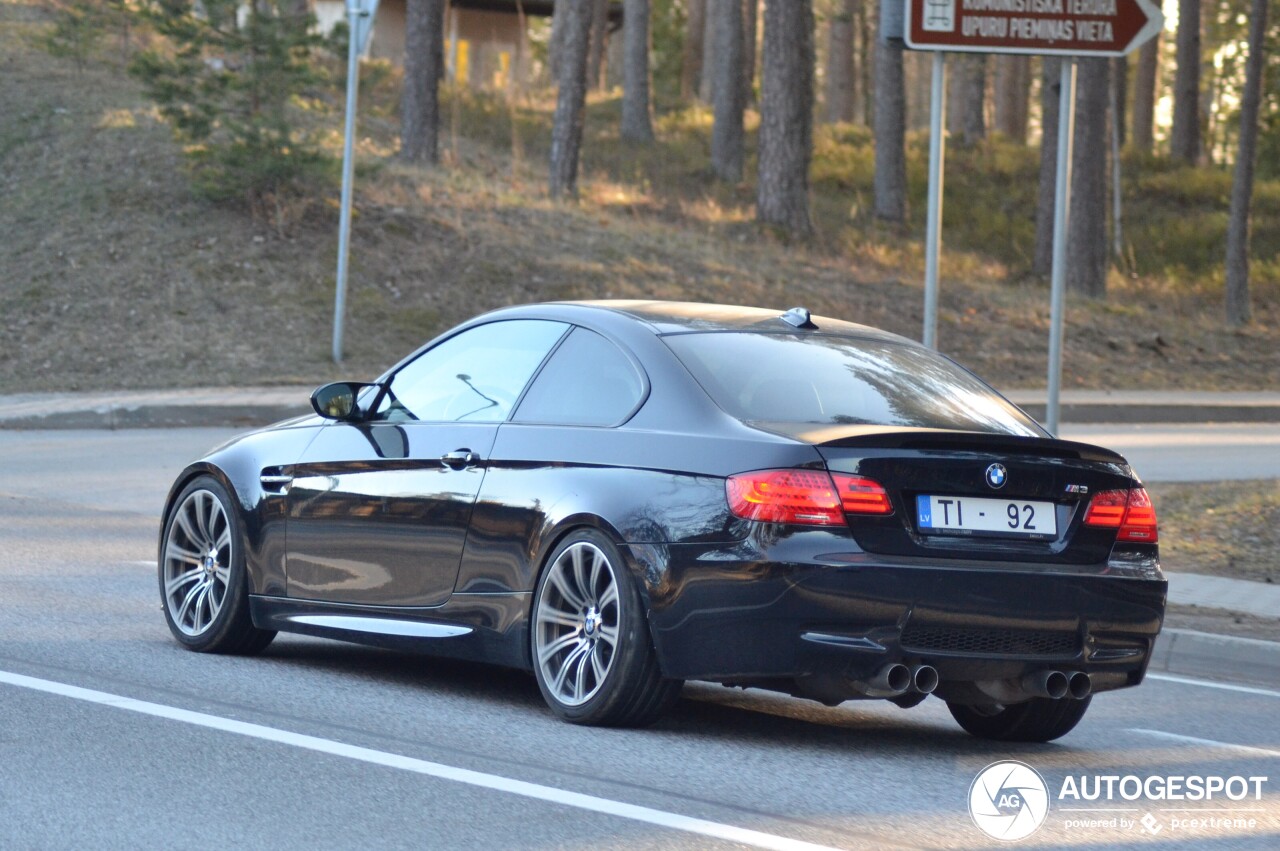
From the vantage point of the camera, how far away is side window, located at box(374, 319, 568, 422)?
23.9 ft

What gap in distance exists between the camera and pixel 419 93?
3145 cm

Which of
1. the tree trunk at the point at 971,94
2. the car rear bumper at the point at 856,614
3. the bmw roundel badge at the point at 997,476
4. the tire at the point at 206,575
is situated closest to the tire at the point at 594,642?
→ the car rear bumper at the point at 856,614

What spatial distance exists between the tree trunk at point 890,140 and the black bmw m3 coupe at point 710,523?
33825 millimetres

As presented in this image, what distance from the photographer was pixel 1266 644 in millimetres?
8914

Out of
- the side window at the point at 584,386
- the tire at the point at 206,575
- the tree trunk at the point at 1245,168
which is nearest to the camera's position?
the side window at the point at 584,386

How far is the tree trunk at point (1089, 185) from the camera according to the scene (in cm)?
3080

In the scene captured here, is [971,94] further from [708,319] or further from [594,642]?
[594,642]

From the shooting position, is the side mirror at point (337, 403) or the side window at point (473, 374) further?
the side mirror at point (337, 403)

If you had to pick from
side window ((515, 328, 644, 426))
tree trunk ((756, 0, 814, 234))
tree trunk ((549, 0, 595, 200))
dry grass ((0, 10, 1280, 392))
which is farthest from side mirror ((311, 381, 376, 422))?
tree trunk ((549, 0, 595, 200))

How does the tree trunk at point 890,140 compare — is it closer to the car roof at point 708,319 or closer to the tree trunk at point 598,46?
→ the tree trunk at point 598,46

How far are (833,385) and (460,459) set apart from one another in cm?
143

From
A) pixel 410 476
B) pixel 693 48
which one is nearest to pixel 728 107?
pixel 693 48

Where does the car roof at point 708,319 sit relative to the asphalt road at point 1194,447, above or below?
above

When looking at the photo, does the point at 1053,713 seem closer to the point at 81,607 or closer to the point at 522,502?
the point at 522,502
